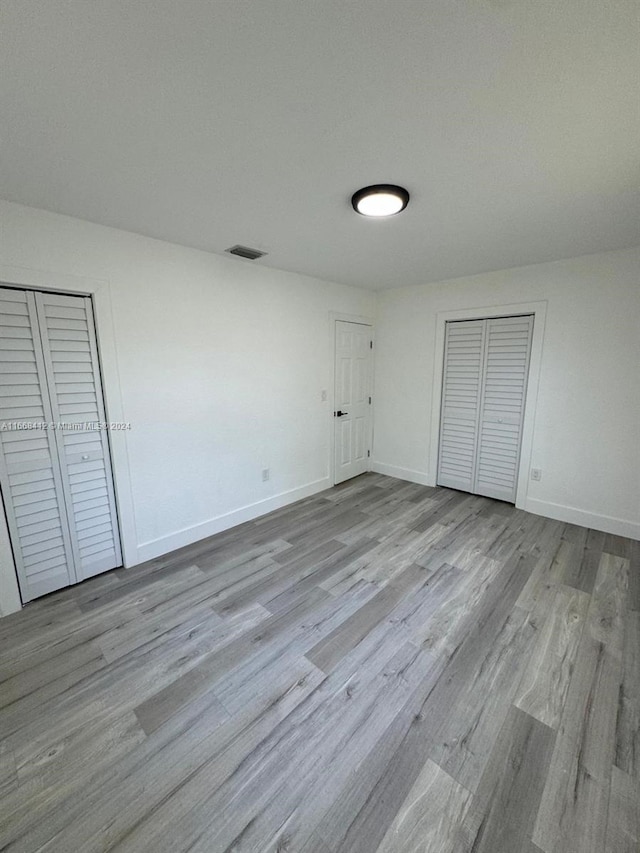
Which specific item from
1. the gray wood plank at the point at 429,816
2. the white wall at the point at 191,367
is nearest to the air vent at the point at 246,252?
the white wall at the point at 191,367

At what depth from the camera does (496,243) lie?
8.50 ft

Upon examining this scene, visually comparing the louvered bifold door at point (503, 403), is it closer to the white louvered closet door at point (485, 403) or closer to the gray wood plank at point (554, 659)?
the white louvered closet door at point (485, 403)

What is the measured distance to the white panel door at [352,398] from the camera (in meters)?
4.06

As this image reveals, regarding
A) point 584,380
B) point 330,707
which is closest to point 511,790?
point 330,707

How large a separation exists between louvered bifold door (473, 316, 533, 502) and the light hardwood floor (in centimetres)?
110

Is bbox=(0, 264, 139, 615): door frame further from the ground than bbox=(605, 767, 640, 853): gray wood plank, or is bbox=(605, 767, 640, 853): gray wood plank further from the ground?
bbox=(0, 264, 139, 615): door frame

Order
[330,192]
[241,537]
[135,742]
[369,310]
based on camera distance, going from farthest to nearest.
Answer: [369,310], [241,537], [330,192], [135,742]

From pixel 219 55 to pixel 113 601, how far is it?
2.75 m

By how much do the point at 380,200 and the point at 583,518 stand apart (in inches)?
126

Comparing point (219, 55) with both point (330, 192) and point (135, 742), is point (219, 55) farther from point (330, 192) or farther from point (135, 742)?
point (135, 742)

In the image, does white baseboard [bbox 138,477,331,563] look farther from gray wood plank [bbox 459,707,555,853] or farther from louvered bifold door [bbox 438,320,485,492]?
gray wood plank [bbox 459,707,555,853]

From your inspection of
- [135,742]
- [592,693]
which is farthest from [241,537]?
[592,693]

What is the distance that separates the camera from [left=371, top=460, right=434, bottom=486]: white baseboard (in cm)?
423

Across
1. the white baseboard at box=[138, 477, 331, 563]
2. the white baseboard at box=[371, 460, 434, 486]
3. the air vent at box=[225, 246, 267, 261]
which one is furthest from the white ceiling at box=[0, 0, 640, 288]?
the white baseboard at box=[371, 460, 434, 486]
